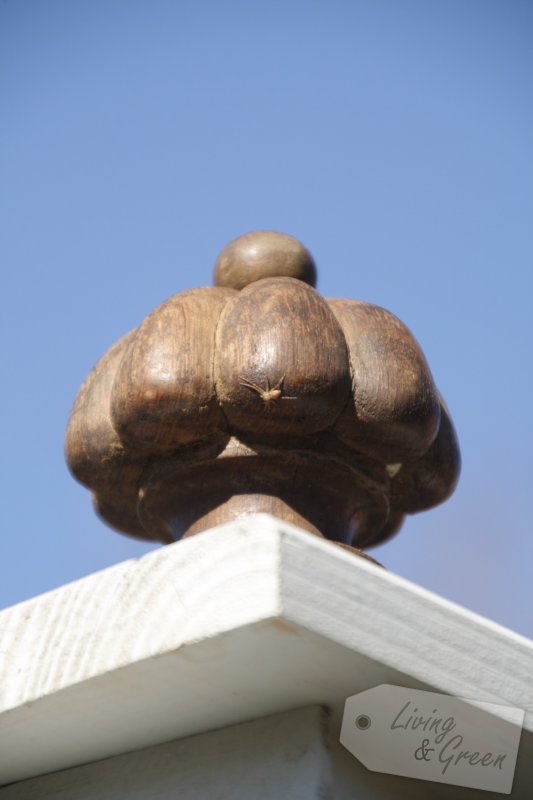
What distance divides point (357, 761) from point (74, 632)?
238mm

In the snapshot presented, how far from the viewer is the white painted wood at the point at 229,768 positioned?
0.80 meters

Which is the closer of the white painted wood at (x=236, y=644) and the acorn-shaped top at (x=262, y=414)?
the white painted wood at (x=236, y=644)

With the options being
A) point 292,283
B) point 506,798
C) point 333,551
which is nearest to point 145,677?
point 333,551

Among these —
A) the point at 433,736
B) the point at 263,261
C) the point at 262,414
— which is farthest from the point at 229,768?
the point at 263,261

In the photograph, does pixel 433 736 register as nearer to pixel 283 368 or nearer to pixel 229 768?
pixel 229 768

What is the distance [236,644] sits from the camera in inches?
28.4

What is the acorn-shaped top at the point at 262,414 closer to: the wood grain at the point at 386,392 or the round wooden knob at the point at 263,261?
the wood grain at the point at 386,392

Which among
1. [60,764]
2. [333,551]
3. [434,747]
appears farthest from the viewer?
[60,764]

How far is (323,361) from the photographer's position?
1011 millimetres

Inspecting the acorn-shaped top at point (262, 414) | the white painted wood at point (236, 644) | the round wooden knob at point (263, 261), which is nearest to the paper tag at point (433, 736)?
the white painted wood at point (236, 644)

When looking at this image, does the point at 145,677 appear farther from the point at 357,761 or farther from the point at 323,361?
the point at 323,361

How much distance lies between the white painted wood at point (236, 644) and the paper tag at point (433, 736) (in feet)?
0.04

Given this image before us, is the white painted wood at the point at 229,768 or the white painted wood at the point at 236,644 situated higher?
the white painted wood at the point at 236,644

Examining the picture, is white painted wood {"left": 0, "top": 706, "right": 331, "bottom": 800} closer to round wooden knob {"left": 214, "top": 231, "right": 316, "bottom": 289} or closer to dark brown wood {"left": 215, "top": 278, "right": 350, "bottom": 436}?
dark brown wood {"left": 215, "top": 278, "right": 350, "bottom": 436}
